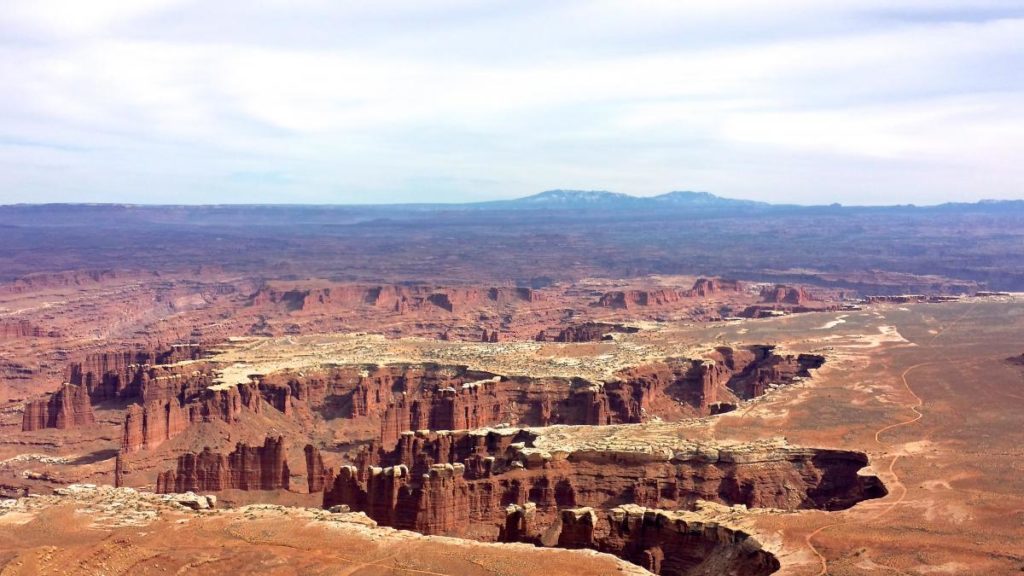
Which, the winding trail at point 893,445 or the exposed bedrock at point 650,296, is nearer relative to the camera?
the winding trail at point 893,445

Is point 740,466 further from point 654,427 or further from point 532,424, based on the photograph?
point 532,424

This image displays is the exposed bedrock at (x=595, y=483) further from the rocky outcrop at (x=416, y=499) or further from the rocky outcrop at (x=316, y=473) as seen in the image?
the rocky outcrop at (x=316, y=473)

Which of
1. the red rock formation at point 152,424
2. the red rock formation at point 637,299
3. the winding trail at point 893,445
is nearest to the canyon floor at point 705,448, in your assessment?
the winding trail at point 893,445

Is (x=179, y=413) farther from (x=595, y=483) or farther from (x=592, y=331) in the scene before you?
(x=592, y=331)

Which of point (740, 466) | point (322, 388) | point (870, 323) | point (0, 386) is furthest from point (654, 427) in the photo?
point (0, 386)

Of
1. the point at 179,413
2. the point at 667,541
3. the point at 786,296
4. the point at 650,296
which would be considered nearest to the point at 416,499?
the point at 667,541
